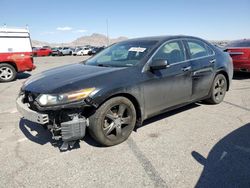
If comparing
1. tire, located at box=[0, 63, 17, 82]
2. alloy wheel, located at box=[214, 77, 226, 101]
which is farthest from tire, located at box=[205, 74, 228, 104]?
tire, located at box=[0, 63, 17, 82]

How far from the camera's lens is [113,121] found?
361cm

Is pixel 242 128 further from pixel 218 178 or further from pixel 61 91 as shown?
pixel 61 91

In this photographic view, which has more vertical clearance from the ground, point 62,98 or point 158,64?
point 158,64

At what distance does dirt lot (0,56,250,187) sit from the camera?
9.18ft

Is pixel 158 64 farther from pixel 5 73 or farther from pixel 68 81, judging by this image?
pixel 5 73

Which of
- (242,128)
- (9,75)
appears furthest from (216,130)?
(9,75)

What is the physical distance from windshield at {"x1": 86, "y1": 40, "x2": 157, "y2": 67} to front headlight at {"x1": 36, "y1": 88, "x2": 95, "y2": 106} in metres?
1.05

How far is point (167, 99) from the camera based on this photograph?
4277 mm

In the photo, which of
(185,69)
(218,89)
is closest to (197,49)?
(185,69)

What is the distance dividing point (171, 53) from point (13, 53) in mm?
7999

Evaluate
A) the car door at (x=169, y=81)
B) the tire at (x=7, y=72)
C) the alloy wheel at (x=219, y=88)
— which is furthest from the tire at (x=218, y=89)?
the tire at (x=7, y=72)

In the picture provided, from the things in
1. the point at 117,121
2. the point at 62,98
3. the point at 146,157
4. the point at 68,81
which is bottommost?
the point at 146,157

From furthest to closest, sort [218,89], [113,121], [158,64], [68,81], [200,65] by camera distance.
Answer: [218,89], [200,65], [158,64], [113,121], [68,81]

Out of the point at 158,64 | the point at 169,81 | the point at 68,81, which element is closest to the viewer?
the point at 68,81
